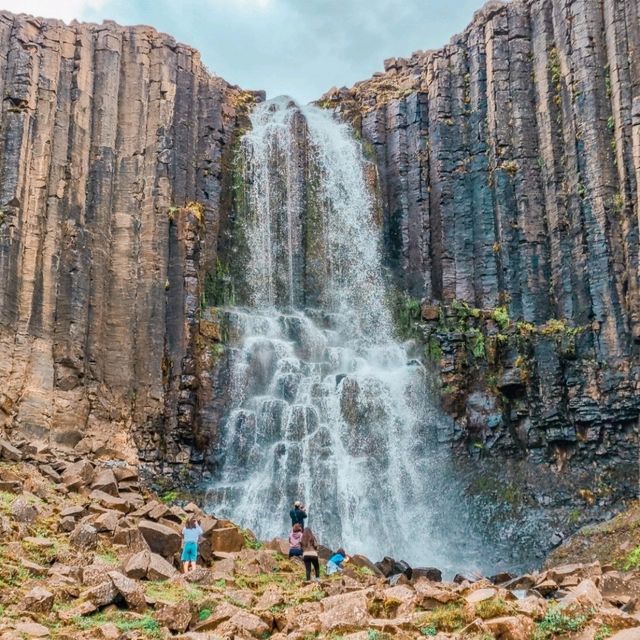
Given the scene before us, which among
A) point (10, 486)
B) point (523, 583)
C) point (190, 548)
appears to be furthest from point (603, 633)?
point (10, 486)

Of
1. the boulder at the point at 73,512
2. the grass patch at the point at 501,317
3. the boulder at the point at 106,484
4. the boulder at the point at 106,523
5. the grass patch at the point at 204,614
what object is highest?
the grass patch at the point at 501,317

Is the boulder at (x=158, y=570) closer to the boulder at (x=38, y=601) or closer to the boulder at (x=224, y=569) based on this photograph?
the boulder at (x=224, y=569)

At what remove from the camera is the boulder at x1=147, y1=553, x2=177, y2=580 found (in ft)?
51.1

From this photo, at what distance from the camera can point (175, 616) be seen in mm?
12602

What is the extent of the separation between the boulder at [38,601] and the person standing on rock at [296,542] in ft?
24.5

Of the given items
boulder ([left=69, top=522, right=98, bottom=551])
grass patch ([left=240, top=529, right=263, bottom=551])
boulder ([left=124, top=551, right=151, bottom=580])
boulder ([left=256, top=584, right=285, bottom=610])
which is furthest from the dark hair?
boulder ([left=69, top=522, right=98, bottom=551])

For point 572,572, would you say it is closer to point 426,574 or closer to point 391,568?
point 426,574

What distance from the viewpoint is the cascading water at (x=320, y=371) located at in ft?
91.9

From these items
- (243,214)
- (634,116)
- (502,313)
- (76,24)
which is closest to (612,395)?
(502,313)

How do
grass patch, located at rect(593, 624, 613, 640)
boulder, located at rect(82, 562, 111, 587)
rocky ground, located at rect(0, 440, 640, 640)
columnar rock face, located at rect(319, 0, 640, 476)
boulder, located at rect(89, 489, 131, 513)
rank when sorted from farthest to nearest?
1. columnar rock face, located at rect(319, 0, 640, 476)
2. boulder, located at rect(89, 489, 131, 513)
3. boulder, located at rect(82, 562, 111, 587)
4. rocky ground, located at rect(0, 440, 640, 640)
5. grass patch, located at rect(593, 624, 613, 640)

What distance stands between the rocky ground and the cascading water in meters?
5.24

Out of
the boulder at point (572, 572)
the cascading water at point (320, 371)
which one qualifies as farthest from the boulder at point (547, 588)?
the cascading water at point (320, 371)

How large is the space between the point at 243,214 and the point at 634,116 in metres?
16.5

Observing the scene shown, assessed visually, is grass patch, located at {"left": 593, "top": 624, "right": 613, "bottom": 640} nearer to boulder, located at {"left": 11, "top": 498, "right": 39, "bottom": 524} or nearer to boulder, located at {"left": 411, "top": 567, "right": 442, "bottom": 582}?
boulder, located at {"left": 411, "top": 567, "right": 442, "bottom": 582}
